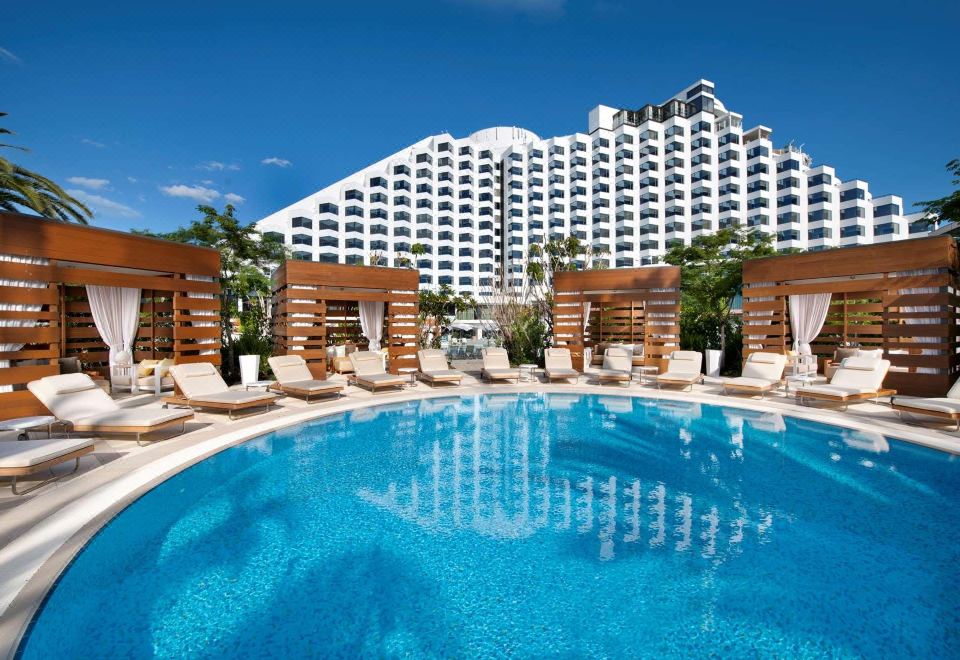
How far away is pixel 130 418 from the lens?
6.32 m

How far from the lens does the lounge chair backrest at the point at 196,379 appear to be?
830 cm

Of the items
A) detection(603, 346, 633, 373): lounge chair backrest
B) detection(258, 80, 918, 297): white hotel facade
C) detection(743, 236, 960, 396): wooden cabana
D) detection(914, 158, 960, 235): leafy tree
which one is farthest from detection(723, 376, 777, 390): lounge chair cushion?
detection(258, 80, 918, 297): white hotel facade

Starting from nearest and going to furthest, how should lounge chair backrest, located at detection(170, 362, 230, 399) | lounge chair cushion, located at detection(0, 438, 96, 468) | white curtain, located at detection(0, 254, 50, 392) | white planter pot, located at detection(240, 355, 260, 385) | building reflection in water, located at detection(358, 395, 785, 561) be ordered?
building reflection in water, located at detection(358, 395, 785, 561)
lounge chair cushion, located at detection(0, 438, 96, 468)
white curtain, located at detection(0, 254, 50, 392)
lounge chair backrest, located at detection(170, 362, 230, 399)
white planter pot, located at detection(240, 355, 260, 385)

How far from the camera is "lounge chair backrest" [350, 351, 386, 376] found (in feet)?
40.3

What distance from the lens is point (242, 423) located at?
7.80 m

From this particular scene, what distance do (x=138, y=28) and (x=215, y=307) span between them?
9135mm

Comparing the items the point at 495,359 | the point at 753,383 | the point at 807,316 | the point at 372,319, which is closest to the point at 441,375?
the point at 495,359

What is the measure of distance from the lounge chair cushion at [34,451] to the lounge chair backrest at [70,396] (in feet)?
5.62

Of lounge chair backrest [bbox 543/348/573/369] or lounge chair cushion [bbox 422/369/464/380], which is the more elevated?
lounge chair backrest [bbox 543/348/573/369]

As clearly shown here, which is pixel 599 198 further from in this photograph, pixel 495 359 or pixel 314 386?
pixel 314 386

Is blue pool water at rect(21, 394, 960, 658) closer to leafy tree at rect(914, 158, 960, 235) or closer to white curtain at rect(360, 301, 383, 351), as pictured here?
white curtain at rect(360, 301, 383, 351)

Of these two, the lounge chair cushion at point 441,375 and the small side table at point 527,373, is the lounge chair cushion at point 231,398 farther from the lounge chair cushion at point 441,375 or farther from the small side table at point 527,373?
the small side table at point 527,373

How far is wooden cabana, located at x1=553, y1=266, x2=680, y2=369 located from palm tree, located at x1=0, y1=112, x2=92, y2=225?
14.9 m

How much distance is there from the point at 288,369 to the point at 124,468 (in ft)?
18.0
